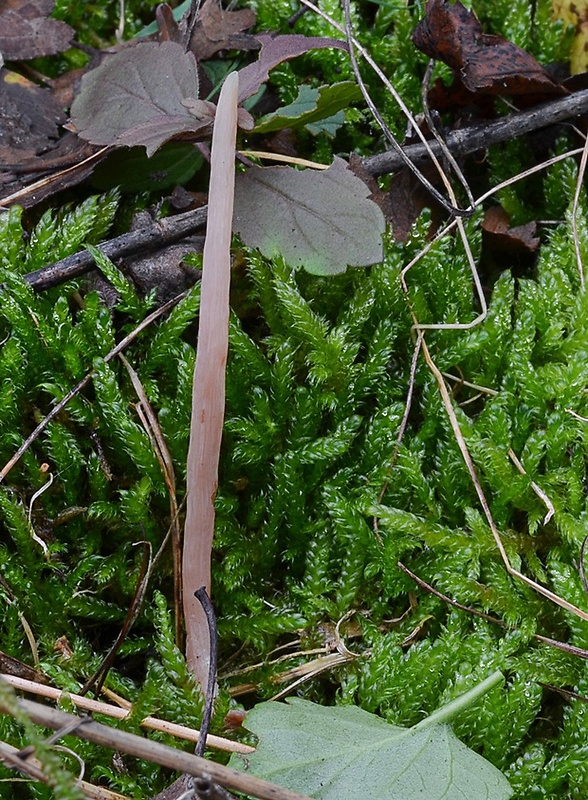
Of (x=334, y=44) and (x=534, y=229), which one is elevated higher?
(x=334, y=44)

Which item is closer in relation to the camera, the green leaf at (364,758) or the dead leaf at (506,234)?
the green leaf at (364,758)

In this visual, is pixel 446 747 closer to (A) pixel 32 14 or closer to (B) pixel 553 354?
(B) pixel 553 354

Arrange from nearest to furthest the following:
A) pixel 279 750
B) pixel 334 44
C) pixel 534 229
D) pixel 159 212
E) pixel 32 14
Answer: pixel 279 750
pixel 334 44
pixel 159 212
pixel 534 229
pixel 32 14

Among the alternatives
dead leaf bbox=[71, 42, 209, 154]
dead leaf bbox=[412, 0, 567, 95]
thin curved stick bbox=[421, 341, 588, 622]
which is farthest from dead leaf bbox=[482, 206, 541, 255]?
dead leaf bbox=[71, 42, 209, 154]

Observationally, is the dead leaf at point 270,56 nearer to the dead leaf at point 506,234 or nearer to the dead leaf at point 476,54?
the dead leaf at point 476,54

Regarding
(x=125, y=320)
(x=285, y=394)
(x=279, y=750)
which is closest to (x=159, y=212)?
A: (x=125, y=320)

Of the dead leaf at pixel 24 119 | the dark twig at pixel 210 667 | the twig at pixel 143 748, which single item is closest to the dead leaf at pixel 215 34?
the dead leaf at pixel 24 119

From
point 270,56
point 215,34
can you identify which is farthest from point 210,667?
point 215,34

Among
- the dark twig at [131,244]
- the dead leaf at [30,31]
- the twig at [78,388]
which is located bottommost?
the twig at [78,388]
